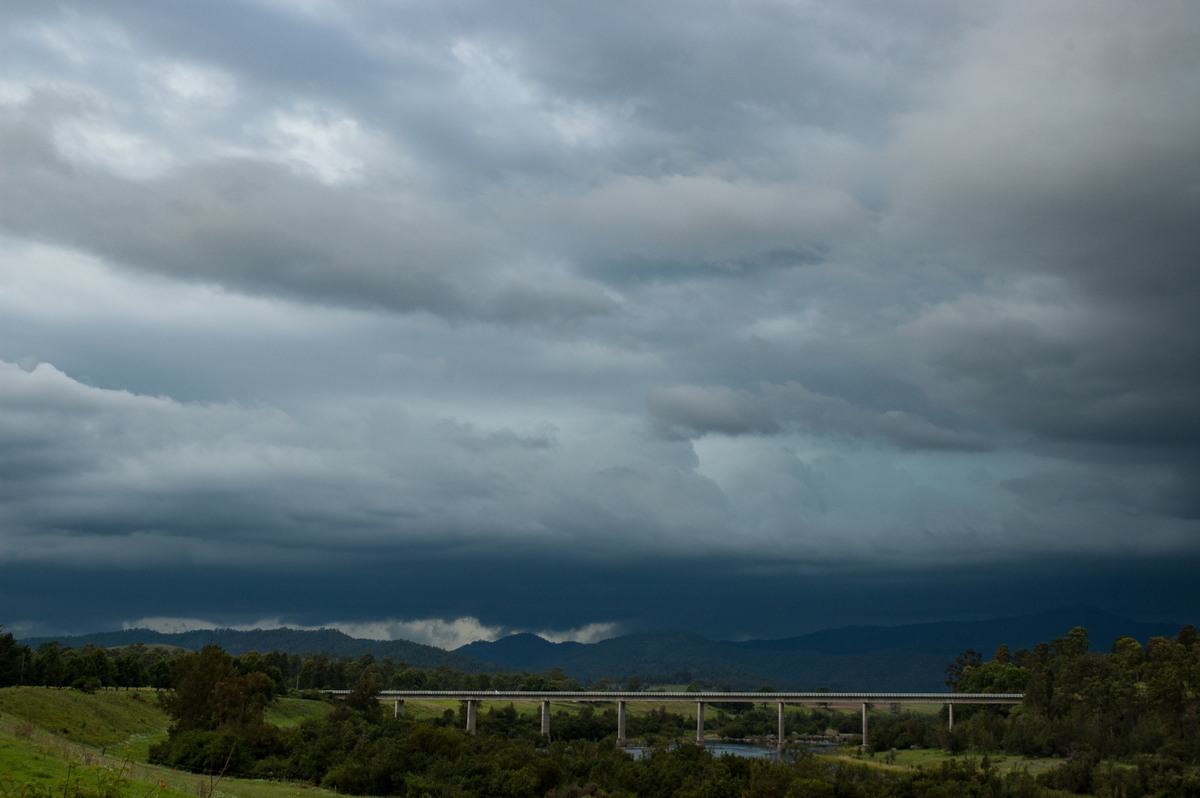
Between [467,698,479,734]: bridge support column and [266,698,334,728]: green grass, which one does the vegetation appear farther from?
[467,698,479,734]: bridge support column

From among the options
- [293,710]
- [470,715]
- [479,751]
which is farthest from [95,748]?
[470,715]

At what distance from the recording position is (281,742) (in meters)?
88.1

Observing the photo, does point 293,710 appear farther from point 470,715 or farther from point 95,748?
point 95,748

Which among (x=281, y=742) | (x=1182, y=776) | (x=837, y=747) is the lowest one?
(x=837, y=747)

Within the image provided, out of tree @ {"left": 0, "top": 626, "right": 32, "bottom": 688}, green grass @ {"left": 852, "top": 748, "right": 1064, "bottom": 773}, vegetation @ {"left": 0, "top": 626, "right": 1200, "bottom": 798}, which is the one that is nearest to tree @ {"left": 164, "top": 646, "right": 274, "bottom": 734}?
vegetation @ {"left": 0, "top": 626, "right": 1200, "bottom": 798}

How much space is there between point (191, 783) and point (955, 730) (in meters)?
139

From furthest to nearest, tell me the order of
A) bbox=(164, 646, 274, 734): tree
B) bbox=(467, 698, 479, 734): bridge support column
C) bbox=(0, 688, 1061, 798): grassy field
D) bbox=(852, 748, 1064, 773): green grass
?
1. bbox=(467, 698, 479, 734): bridge support column
2. bbox=(852, 748, 1064, 773): green grass
3. bbox=(164, 646, 274, 734): tree
4. bbox=(0, 688, 1061, 798): grassy field

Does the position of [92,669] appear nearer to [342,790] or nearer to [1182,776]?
[342,790]

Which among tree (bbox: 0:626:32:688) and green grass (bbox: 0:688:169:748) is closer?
green grass (bbox: 0:688:169:748)

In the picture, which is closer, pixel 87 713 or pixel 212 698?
pixel 212 698

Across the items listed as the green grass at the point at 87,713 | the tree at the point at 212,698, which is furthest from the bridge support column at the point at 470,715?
the tree at the point at 212,698

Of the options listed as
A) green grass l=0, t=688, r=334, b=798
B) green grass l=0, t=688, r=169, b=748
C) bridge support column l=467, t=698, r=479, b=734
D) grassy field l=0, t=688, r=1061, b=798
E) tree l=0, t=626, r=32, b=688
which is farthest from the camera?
bridge support column l=467, t=698, r=479, b=734

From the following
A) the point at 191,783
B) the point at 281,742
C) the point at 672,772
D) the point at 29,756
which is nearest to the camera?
the point at 29,756

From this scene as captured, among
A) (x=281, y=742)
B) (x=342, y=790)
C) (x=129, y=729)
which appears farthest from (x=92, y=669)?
(x=342, y=790)
